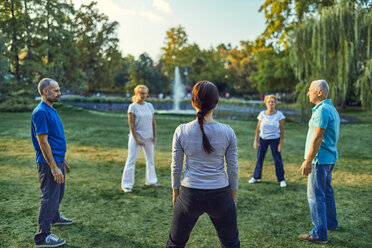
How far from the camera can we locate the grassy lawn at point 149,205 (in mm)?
3740

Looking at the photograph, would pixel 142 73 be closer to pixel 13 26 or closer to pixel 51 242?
pixel 13 26

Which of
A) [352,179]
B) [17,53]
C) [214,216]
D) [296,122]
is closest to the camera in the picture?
[214,216]

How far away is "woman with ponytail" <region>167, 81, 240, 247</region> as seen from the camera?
7.43 feet

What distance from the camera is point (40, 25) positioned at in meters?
28.9

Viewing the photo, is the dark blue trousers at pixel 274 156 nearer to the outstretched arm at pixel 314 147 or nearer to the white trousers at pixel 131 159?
the white trousers at pixel 131 159

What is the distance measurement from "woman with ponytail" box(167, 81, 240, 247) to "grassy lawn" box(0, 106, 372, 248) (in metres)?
1.41

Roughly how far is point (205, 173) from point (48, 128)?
196 cm

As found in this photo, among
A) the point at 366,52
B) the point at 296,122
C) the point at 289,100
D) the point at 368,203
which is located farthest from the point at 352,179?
the point at 289,100

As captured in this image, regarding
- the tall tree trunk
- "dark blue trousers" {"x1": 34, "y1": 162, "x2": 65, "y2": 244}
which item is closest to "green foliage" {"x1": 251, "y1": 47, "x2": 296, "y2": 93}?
the tall tree trunk

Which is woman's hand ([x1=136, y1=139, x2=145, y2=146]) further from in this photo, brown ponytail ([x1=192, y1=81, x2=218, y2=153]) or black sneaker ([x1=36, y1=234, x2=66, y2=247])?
brown ponytail ([x1=192, y1=81, x2=218, y2=153])

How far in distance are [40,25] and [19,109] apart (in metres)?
10.3

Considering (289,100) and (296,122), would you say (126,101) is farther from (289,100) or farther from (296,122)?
(289,100)

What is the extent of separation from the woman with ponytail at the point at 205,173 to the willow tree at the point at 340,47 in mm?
14761

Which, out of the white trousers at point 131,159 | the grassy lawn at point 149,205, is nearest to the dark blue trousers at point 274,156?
the grassy lawn at point 149,205
